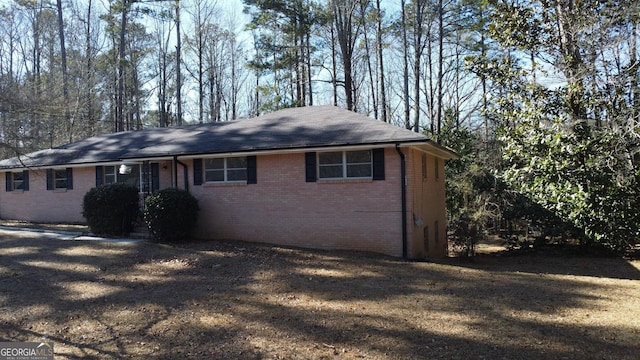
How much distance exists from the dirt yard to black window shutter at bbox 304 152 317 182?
2158 millimetres

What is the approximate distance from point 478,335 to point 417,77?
912 inches

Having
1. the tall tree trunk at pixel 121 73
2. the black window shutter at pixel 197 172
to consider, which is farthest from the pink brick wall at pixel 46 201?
the tall tree trunk at pixel 121 73

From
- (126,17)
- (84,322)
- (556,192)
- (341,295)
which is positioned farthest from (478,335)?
(126,17)

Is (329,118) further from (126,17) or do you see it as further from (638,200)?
(126,17)

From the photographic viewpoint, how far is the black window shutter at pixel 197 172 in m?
13.7

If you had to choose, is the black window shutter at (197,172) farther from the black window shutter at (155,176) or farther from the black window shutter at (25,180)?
the black window shutter at (25,180)

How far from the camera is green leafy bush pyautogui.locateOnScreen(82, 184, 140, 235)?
43.9 feet

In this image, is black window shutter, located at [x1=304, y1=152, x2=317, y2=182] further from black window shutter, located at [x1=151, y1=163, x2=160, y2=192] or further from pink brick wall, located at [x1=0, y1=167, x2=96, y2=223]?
pink brick wall, located at [x1=0, y1=167, x2=96, y2=223]

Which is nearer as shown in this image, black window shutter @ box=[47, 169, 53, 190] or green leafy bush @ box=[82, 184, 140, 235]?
green leafy bush @ box=[82, 184, 140, 235]

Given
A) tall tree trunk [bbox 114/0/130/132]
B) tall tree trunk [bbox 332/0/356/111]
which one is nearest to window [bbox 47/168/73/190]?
tall tree trunk [bbox 114/0/130/132]

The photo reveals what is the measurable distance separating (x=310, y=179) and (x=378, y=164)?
2.00 metres

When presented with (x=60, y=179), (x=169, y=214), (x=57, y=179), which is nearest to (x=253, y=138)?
(x=169, y=214)

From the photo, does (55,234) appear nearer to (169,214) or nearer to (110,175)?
(110,175)

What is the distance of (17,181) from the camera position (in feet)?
65.8
